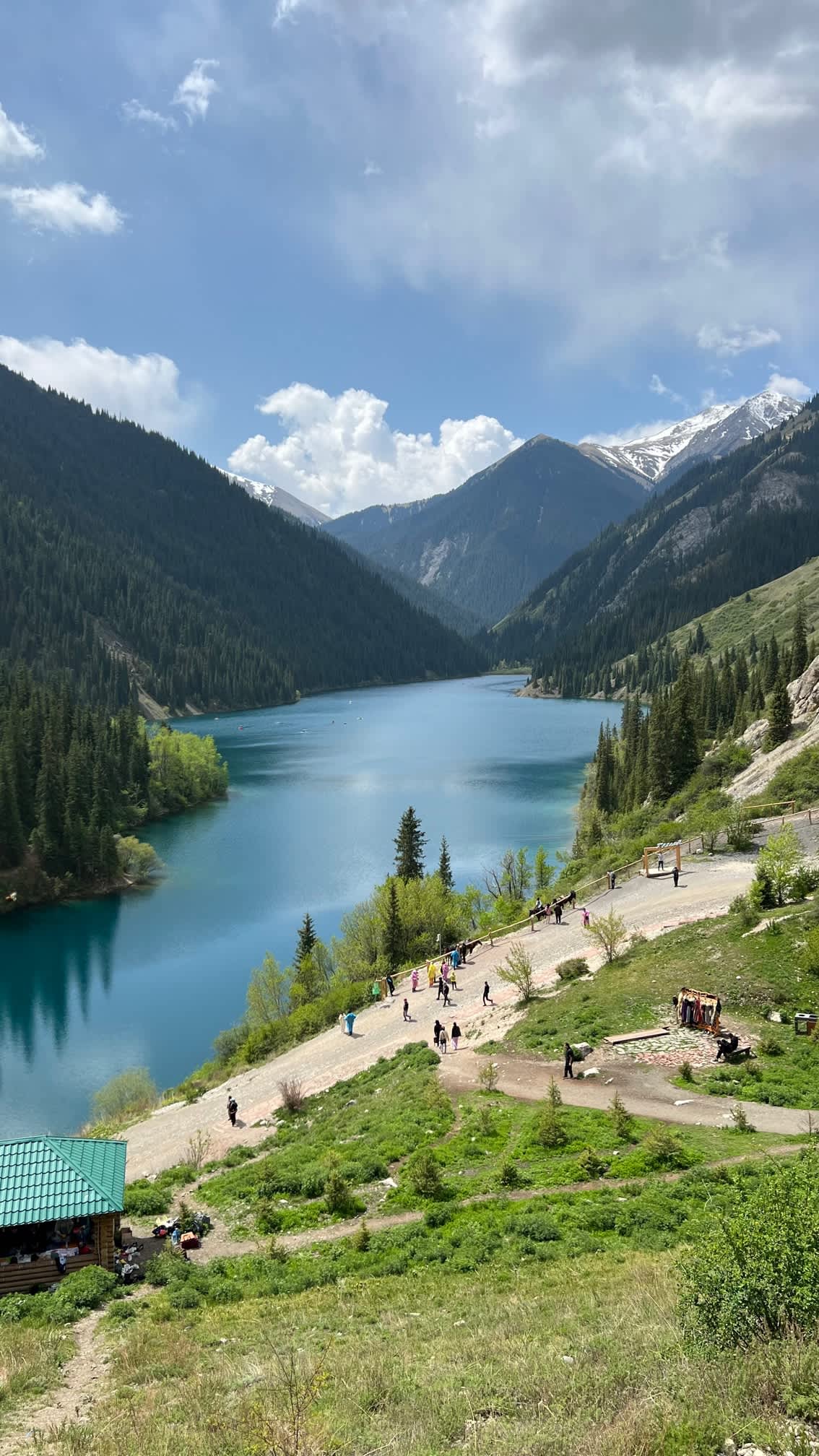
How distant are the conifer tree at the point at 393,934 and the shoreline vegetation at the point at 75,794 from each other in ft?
121

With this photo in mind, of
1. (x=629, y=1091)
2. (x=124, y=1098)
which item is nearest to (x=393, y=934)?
(x=124, y=1098)

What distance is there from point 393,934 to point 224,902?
2473 centimetres

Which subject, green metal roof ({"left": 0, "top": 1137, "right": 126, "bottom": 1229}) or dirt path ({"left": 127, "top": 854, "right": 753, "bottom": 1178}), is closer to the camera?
green metal roof ({"left": 0, "top": 1137, "right": 126, "bottom": 1229})

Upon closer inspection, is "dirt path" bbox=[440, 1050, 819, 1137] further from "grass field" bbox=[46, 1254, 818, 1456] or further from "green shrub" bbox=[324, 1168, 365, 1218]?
"grass field" bbox=[46, 1254, 818, 1456]

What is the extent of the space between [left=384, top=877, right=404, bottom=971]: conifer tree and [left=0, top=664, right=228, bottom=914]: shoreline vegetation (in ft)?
121

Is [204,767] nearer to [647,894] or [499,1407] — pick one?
[647,894]

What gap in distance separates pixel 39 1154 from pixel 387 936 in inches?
1257

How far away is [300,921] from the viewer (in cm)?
6356

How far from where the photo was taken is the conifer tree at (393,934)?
49.4 meters

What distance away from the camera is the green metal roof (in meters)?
17.9

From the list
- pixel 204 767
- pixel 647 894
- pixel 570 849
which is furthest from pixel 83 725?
pixel 647 894

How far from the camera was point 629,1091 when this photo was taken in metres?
21.1

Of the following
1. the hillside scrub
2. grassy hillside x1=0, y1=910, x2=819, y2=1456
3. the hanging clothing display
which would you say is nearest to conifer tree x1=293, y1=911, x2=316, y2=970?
grassy hillside x1=0, y1=910, x2=819, y2=1456

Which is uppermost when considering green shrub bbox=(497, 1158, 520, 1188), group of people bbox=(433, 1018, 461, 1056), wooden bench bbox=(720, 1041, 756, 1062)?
wooden bench bbox=(720, 1041, 756, 1062)
